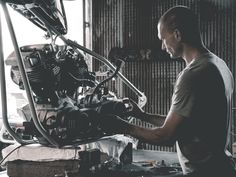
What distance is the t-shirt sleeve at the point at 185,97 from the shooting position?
169 centimetres

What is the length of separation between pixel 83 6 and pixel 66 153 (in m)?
2.32

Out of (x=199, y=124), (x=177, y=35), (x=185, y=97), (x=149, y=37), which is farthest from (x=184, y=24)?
(x=149, y=37)

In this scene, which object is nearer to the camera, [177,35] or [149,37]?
[177,35]

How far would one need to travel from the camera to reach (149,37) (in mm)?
4676

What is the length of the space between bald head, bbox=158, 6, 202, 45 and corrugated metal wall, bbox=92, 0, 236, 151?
2.48 metres

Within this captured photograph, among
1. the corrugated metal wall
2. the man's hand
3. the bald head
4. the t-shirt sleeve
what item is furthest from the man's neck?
the corrugated metal wall

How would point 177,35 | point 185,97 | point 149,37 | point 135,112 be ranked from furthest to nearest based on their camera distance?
point 149,37, point 135,112, point 177,35, point 185,97

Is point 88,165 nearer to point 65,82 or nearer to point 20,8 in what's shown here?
point 65,82

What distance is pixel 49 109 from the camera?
1.96 metres

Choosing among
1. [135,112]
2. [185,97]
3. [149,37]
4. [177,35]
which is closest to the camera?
[185,97]

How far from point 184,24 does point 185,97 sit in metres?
0.46

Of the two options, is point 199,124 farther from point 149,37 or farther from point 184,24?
point 149,37

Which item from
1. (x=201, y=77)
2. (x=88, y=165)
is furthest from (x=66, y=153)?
(x=201, y=77)

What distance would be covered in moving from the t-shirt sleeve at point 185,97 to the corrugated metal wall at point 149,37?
8.93 feet
